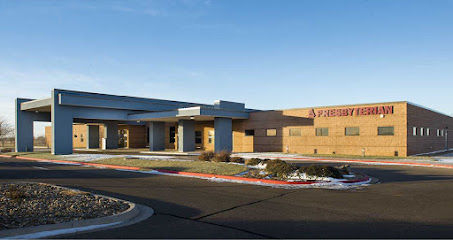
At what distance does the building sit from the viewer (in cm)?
3017

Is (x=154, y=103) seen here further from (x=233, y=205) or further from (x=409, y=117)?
(x=233, y=205)

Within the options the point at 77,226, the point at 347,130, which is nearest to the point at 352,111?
the point at 347,130

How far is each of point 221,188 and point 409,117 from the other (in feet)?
74.9

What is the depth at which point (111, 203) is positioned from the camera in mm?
9336

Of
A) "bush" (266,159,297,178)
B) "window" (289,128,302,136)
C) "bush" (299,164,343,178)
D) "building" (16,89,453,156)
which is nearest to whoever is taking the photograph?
"bush" (299,164,343,178)

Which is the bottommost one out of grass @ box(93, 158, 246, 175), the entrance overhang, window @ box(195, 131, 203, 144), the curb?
grass @ box(93, 158, 246, 175)

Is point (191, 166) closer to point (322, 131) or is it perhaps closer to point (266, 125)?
point (322, 131)

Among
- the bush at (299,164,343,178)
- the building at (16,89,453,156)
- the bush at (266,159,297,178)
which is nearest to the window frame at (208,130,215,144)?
the building at (16,89,453,156)

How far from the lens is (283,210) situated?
361 inches

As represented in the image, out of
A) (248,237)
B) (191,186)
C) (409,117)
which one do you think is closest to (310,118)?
(409,117)

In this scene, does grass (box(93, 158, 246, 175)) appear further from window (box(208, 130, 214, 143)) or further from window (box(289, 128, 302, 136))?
window (box(208, 130, 214, 143))

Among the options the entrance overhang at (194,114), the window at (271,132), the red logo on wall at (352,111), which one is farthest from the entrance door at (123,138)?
the red logo on wall at (352,111)

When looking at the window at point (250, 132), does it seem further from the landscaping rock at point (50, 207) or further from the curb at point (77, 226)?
the curb at point (77, 226)

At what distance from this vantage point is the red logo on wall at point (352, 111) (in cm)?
2995
